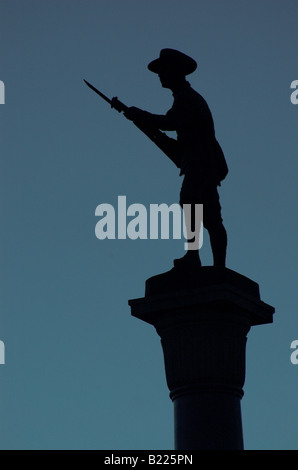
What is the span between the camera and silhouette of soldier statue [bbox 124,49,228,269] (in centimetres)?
1855

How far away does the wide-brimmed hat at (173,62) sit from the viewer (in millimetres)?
19062

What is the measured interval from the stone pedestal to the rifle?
2162 mm

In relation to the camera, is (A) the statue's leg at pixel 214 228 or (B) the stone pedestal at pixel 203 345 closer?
(B) the stone pedestal at pixel 203 345

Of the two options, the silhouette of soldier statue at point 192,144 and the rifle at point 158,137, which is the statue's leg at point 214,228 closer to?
the silhouette of soldier statue at point 192,144

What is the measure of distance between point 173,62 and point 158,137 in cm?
124

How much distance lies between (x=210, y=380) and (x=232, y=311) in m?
1.13

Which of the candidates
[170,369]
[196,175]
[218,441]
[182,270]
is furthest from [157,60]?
[218,441]

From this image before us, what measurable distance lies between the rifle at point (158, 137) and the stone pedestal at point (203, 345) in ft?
7.09

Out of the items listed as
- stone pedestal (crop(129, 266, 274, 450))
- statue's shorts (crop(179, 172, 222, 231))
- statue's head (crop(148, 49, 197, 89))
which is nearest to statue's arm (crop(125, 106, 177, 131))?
statue's head (crop(148, 49, 197, 89))

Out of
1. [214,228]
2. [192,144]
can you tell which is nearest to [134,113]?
[192,144]

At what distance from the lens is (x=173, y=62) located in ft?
62.6

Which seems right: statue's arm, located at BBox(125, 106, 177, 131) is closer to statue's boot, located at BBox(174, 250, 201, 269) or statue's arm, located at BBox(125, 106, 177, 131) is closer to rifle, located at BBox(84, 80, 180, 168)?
rifle, located at BBox(84, 80, 180, 168)

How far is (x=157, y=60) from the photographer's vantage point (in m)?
19.2

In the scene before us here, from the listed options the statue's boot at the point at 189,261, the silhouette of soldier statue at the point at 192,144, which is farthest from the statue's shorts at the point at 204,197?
the statue's boot at the point at 189,261
